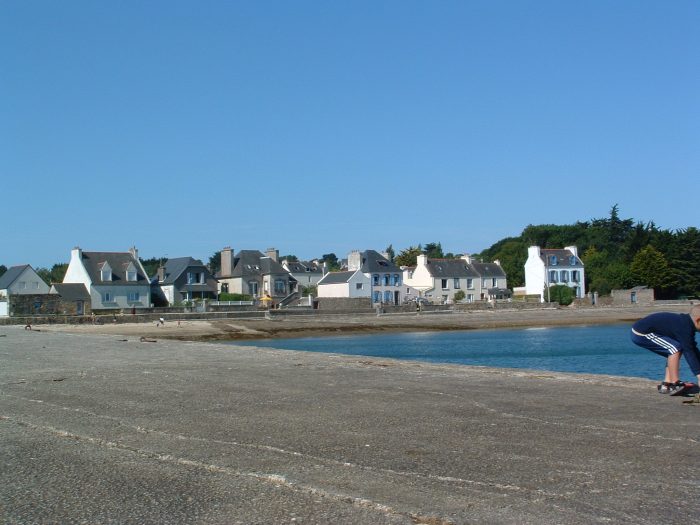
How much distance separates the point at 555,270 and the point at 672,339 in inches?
3707

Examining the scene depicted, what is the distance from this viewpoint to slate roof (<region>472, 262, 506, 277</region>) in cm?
10754

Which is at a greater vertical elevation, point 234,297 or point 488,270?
point 488,270

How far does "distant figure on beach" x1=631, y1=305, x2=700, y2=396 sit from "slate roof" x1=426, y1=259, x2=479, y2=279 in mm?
92921

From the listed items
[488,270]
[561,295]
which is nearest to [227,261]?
[488,270]

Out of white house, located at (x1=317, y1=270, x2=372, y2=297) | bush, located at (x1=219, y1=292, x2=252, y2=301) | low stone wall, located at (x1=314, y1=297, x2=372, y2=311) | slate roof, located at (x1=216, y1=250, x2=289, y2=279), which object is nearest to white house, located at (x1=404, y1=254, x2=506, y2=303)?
white house, located at (x1=317, y1=270, x2=372, y2=297)

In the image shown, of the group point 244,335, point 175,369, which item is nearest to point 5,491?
point 175,369

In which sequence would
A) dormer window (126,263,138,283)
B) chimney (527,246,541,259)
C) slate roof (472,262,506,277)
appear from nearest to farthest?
dormer window (126,263,138,283) < chimney (527,246,541,259) < slate roof (472,262,506,277)

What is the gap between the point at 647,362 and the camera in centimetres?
3108

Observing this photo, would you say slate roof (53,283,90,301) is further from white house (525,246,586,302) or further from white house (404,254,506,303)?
white house (525,246,586,302)

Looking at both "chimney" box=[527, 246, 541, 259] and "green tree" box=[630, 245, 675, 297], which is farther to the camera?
"chimney" box=[527, 246, 541, 259]

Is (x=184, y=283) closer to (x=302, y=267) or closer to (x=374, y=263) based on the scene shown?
(x=374, y=263)

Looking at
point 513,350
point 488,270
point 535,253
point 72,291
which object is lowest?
point 513,350

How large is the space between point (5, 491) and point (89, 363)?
12303mm

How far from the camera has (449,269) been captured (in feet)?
346
